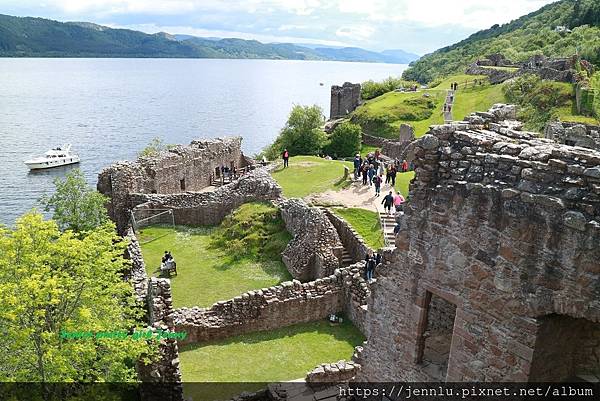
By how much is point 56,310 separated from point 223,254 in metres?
16.3

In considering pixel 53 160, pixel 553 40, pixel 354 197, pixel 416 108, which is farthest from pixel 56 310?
pixel 553 40

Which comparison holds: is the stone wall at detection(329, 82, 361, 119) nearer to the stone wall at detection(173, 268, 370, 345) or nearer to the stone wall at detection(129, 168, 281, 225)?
the stone wall at detection(129, 168, 281, 225)

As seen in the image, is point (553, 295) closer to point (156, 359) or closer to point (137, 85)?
point (156, 359)

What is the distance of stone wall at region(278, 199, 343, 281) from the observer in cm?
2598

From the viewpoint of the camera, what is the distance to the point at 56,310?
13570 mm

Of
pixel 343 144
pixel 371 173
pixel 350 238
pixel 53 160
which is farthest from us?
pixel 53 160

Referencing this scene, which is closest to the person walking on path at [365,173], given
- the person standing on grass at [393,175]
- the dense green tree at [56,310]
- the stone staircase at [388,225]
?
the person standing on grass at [393,175]

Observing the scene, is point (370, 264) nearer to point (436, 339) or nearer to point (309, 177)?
point (436, 339)

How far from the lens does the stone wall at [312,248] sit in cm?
2598

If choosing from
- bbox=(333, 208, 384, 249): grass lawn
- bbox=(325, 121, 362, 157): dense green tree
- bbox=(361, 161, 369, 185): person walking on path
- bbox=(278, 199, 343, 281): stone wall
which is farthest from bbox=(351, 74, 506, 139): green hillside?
bbox=(278, 199, 343, 281): stone wall

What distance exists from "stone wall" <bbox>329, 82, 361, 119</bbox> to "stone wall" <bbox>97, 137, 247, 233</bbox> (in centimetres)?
3773

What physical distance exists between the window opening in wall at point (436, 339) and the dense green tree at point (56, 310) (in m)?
7.35

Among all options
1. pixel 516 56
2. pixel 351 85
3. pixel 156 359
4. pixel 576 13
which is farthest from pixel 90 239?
pixel 576 13

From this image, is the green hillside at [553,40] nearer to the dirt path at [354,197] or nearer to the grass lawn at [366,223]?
the dirt path at [354,197]
